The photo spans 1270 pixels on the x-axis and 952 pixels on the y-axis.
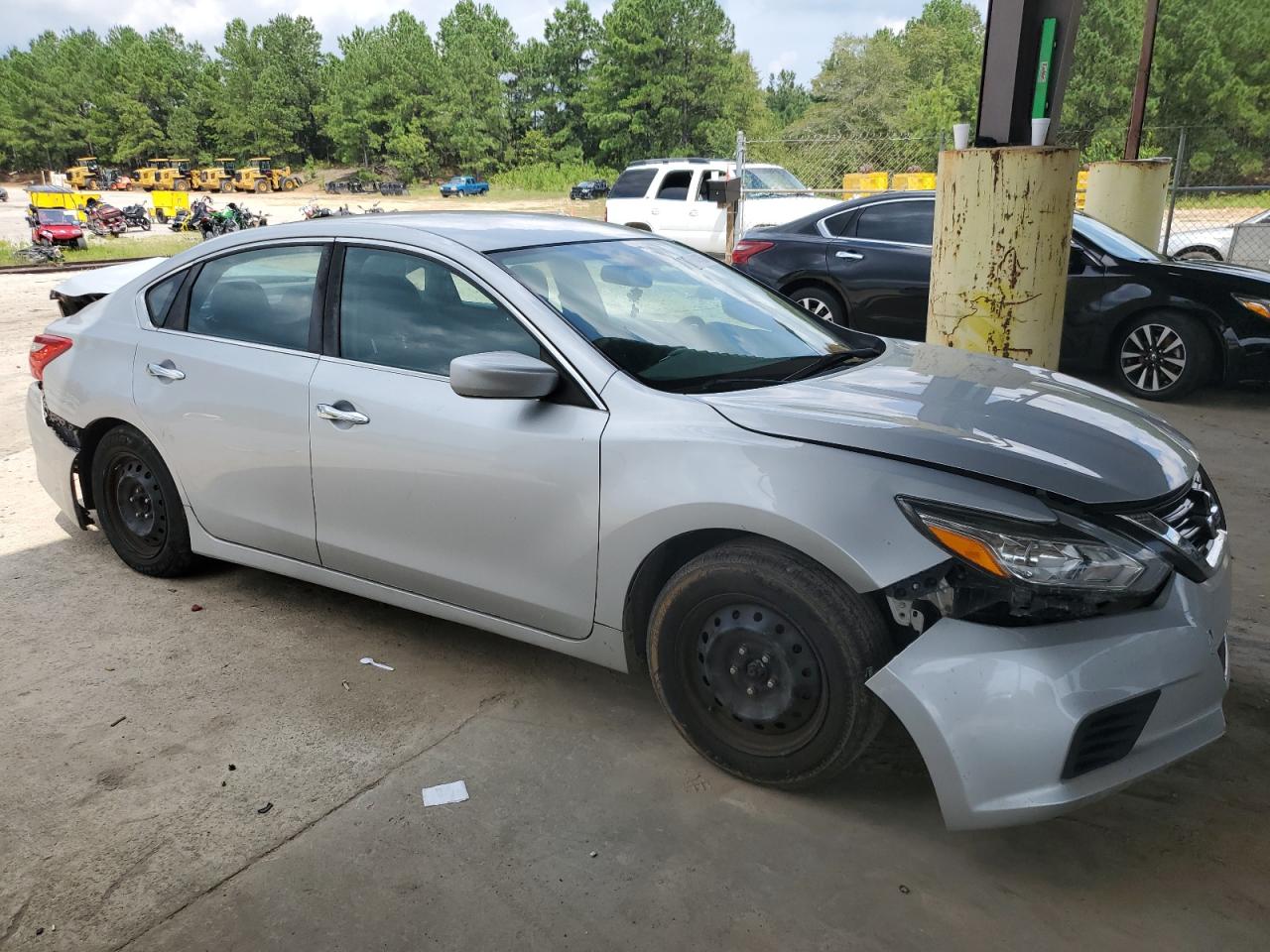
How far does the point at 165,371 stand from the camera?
409cm

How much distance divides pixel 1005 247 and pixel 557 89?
80.5 metres

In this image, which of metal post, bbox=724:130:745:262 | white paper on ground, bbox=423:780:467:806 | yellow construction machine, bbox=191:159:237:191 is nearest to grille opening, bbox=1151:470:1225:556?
white paper on ground, bbox=423:780:467:806

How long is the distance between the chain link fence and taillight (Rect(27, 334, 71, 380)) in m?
5.73

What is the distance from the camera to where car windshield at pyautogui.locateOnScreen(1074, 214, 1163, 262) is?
797 cm

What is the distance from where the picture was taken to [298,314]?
3.79 meters

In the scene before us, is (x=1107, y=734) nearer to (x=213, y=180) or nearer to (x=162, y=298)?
(x=162, y=298)

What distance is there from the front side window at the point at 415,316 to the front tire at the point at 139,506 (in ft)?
4.06

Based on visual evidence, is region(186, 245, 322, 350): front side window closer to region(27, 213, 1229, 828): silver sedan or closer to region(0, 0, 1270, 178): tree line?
region(27, 213, 1229, 828): silver sedan

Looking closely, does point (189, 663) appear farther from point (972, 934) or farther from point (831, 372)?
point (972, 934)

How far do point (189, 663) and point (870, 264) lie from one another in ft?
22.3

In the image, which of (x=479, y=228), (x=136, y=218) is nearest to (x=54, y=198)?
(x=136, y=218)

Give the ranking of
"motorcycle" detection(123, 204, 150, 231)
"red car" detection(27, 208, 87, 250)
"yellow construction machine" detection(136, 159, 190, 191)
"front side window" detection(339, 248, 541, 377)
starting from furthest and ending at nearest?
"yellow construction machine" detection(136, 159, 190, 191), "motorcycle" detection(123, 204, 150, 231), "red car" detection(27, 208, 87, 250), "front side window" detection(339, 248, 541, 377)

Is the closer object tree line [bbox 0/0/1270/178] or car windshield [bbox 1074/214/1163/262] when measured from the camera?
car windshield [bbox 1074/214/1163/262]

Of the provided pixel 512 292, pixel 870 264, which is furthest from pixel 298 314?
pixel 870 264
